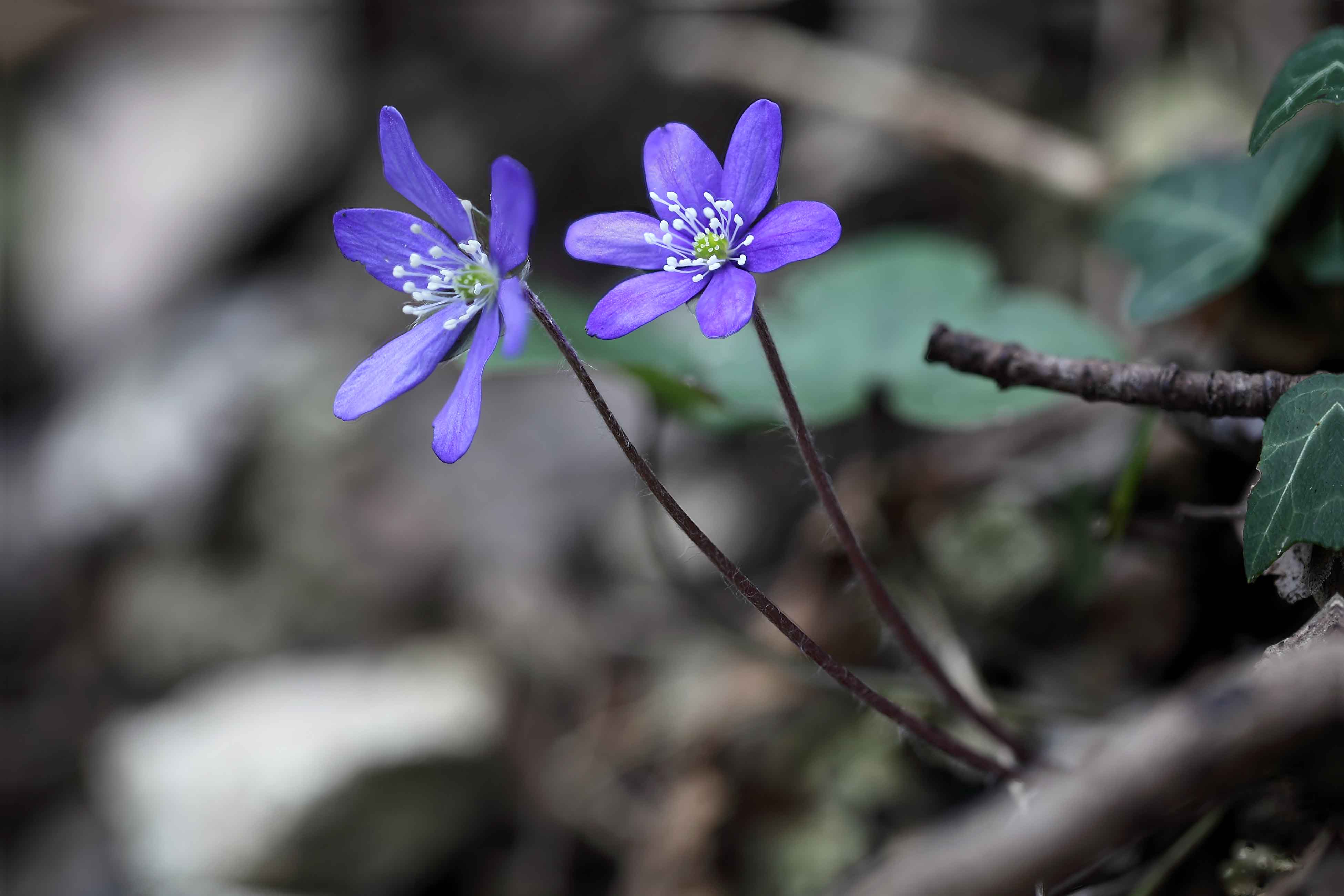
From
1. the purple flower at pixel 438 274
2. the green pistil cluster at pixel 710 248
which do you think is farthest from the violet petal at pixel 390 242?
the green pistil cluster at pixel 710 248

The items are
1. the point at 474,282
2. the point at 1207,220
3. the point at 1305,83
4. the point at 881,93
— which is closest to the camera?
the point at 1305,83

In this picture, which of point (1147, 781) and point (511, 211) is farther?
point (511, 211)

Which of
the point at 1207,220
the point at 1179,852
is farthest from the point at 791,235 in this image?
the point at 1207,220

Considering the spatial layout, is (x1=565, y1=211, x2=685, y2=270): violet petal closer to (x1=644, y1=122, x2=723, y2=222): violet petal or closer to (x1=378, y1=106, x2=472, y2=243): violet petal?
(x1=644, y1=122, x2=723, y2=222): violet petal

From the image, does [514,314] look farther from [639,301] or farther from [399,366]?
[399,366]

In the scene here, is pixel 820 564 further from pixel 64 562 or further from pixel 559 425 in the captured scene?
pixel 64 562

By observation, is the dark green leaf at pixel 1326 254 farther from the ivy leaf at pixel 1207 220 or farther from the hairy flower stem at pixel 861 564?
the hairy flower stem at pixel 861 564
